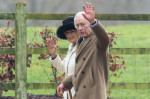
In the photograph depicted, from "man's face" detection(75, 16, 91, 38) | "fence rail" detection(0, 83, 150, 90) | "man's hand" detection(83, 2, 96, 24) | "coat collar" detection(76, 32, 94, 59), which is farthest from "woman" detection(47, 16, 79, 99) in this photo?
"fence rail" detection(0, 83, 150, 90)

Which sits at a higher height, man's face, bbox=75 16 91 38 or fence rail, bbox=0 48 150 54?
man's face, bbox=75 16 91 38

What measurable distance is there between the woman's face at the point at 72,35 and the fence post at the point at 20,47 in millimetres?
1664

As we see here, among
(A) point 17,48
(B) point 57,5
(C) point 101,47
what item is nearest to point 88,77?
(C) point 101,47

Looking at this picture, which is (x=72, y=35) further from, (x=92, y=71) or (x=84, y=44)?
(x=92, y=71)

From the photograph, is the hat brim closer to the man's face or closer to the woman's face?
the woman's face

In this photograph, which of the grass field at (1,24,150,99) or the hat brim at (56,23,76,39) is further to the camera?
the grass field at (1,24,150,99)

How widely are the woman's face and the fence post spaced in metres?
1.66

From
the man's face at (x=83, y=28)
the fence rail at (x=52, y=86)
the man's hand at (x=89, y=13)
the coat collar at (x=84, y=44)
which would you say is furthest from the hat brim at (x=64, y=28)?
the fence rail at (x=52, y=86)

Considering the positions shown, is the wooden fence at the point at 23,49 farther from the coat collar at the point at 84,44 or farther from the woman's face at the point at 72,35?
the coat collar at the point at 84,44

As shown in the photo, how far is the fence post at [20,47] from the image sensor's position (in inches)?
275

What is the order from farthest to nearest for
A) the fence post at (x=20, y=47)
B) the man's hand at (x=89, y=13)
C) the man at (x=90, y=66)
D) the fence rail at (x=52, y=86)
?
the fence rail at (x=52, y=86)
the fence post at (x=20, y=47)
the man at (x=90, y=66)
the man's hand at (x=89, y=13)

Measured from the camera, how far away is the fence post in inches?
275

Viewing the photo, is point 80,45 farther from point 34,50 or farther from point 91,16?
point 34,50

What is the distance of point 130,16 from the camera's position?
7219mm
